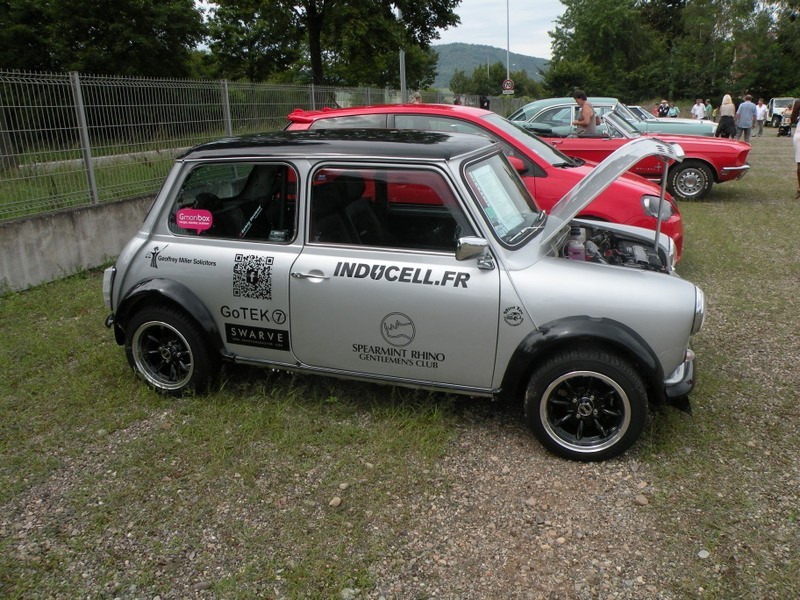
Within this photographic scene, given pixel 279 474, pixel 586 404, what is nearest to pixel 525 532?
pixel 586 404

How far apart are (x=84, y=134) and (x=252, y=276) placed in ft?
16.5

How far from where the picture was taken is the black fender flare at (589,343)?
342 centimetres

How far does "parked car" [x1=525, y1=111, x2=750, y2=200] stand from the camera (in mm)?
11039

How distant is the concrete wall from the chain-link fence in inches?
6.3

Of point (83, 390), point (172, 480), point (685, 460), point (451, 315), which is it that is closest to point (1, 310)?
point (83, 390)

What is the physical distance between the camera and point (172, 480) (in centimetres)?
363

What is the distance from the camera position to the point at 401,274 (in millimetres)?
3727

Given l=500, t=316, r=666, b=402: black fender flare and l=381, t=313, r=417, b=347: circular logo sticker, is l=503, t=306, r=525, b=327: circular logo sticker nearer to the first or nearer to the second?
l=500, t=316, r=666, b=402: black fender flare

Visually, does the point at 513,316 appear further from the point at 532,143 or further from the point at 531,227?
the point at 532,143

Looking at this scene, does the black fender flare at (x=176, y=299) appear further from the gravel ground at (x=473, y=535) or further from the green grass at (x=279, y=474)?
the gravel ground at (x=473, y=535)

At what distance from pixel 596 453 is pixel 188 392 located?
2.72 meters

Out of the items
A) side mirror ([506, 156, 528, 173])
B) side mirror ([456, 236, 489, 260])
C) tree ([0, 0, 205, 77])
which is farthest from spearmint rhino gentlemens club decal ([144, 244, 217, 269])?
tree ([0, 0, 205, 77])

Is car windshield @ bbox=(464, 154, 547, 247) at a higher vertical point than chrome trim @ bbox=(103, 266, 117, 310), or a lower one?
higher

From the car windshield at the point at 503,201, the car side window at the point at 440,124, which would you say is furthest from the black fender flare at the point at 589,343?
the car side window at the point at 440,124
